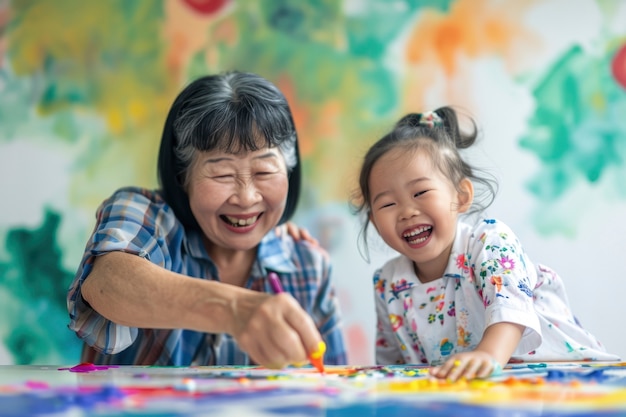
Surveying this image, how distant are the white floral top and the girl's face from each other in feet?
0.18

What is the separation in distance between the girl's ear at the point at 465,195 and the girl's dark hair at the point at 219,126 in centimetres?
46

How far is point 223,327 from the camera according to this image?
41.9 inches

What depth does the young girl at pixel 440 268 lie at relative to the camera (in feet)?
5.29

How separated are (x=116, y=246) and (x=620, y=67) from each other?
2.09 metres

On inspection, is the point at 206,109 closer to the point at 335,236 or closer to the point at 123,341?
the point at 123,341

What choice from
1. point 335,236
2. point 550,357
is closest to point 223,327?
point 550,357

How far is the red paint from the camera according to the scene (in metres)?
2.86

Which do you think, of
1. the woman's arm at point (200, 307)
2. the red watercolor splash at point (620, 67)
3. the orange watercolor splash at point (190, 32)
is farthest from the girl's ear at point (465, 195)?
the orange watercolor splash at point (190, 32)

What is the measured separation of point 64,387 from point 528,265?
107 cm

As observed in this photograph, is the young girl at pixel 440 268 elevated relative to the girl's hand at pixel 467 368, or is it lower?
elevated

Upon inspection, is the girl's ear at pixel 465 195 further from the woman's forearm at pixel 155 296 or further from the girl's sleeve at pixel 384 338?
the woman's forearm at pixel 155 296

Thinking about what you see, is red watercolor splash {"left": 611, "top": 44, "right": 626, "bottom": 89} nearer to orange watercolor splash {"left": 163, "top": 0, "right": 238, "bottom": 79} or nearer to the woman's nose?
orange watercolor splash {"left": 163, "top": 0, "right": 238, "bottom": 79}

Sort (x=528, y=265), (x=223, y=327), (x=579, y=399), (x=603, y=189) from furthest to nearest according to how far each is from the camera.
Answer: (x=603, y=189) < (x=528, y=265) < (x=223, y=327) < (x=579, y=399)

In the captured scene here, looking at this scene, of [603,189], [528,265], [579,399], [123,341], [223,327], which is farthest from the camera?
[603,189]
